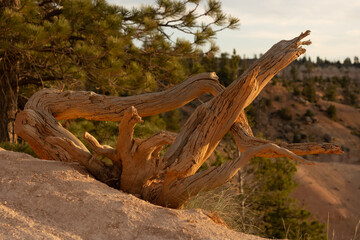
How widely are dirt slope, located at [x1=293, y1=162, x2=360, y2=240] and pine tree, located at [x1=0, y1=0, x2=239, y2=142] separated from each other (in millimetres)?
10915

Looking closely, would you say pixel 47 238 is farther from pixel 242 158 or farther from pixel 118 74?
pixel 118 74

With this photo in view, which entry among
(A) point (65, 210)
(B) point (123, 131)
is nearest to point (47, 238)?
(A) point (65, 210)

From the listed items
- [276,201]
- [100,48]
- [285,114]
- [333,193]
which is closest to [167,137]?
[100,48]

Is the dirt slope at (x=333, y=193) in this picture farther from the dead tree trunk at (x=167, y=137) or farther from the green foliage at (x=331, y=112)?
the dead tree trunk at (x=167, y=137)

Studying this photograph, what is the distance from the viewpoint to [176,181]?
11.4ft

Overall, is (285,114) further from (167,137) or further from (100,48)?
(167,137)

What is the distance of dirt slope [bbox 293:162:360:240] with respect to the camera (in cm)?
1750

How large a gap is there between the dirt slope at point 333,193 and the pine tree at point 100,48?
10.9 meters

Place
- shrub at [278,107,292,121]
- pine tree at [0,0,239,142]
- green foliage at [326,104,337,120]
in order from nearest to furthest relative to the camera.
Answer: pine tree at [0,0,239,142], shrub at [278,107,292,121], green foliage at [326,104,337,120]

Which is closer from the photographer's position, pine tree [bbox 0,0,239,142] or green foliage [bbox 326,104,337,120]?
pine tree [bbox 0,0,239,142]

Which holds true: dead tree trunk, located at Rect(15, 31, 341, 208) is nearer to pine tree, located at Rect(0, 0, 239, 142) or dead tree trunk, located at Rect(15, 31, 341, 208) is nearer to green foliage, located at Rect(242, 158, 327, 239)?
pine tree, located at Rect(0, 0, 239, 142)

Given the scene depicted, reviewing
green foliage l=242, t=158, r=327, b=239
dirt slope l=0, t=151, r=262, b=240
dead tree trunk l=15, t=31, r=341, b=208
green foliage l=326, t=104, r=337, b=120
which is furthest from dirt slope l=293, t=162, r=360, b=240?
dirt slope l=0, t=151, r=262, b=240

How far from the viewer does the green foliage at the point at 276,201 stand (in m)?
9.77

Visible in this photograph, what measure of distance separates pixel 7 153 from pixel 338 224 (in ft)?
52.5
